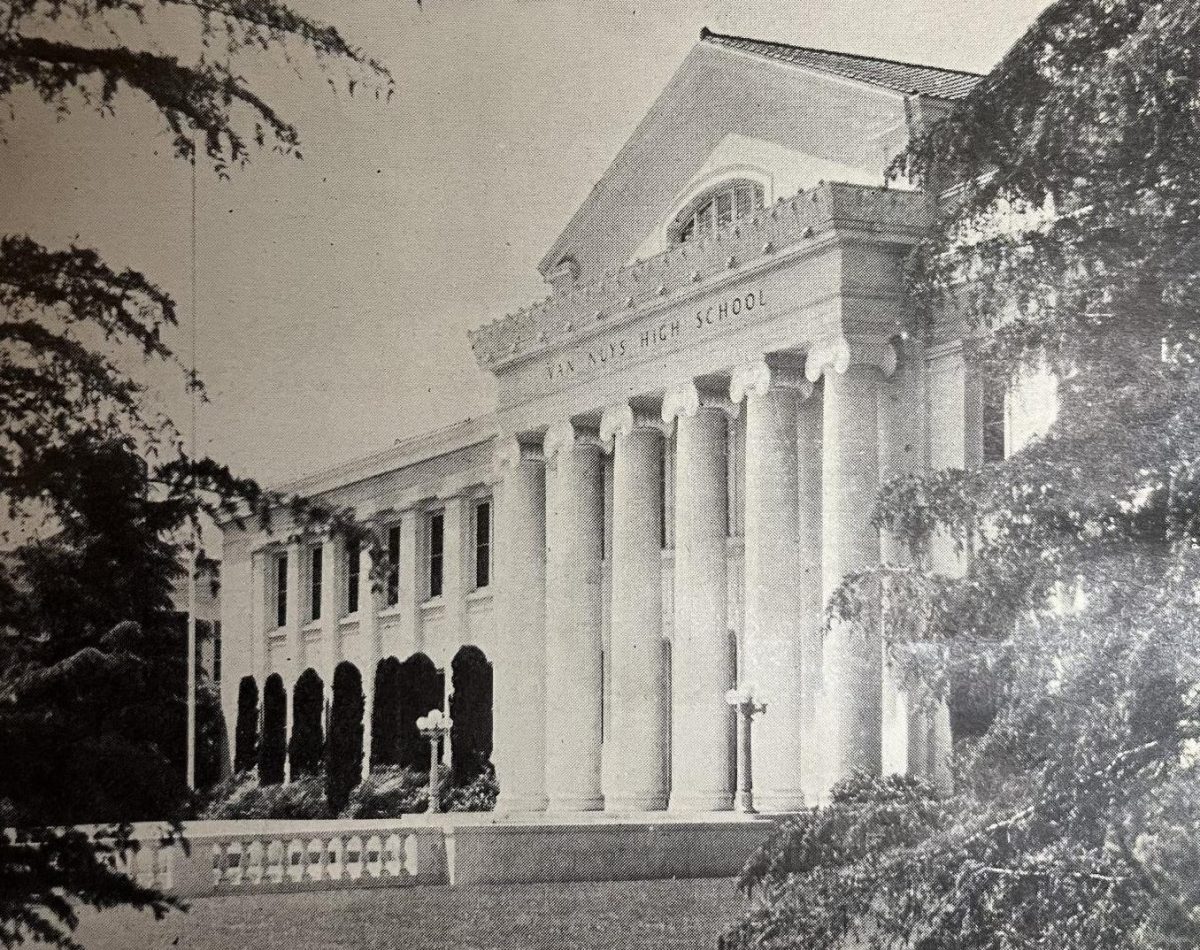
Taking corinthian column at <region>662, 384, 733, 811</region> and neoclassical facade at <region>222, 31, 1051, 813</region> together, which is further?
corinthian column at <region>662, 384, 733, 811</region>

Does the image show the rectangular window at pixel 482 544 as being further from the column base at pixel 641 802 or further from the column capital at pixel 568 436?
the column base at pixel 641 802

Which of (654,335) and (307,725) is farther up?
(654,335)

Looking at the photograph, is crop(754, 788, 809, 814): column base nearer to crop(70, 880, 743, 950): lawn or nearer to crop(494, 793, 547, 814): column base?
crop(70, 880, 743, 950): lawn

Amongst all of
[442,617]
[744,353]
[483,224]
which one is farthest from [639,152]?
[483,224]

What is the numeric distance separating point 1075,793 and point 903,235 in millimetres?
14441

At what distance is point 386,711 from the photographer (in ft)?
120

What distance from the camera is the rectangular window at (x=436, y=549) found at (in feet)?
127

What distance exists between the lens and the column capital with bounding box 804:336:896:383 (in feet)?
82.9

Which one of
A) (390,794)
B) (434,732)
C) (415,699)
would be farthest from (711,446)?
(415,699)

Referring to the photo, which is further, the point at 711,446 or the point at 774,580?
the point at 711,446

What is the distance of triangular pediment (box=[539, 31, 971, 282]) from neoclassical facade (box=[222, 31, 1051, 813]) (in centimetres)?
5

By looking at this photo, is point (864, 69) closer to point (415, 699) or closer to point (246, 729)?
point (415, 699)

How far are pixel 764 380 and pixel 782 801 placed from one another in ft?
18.7

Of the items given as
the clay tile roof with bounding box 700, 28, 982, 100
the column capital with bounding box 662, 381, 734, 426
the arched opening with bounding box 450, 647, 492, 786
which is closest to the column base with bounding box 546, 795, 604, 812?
the arched opening with bounding box 450, 647, 492, 786
